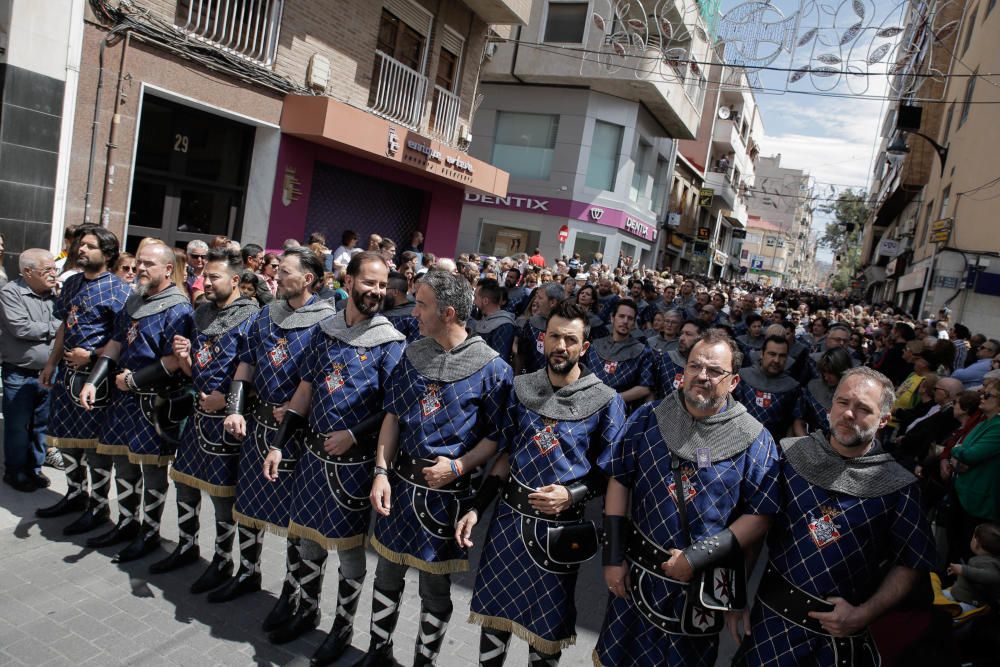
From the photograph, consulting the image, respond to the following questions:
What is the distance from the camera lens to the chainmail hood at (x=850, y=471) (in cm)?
271

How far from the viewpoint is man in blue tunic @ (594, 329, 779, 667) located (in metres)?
2.82

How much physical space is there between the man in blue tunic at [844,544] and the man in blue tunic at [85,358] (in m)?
4.35

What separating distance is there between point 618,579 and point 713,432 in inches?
29.7

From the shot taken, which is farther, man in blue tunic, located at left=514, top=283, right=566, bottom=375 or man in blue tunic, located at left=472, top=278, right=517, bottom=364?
man in blue tunic, located at left=514, top=283, right=566, bottom=375

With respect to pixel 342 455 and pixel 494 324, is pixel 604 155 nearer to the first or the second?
pixel 494 324

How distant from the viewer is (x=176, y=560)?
4.54 metres

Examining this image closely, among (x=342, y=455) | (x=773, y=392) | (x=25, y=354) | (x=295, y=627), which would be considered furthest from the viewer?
(x=773, y=392)

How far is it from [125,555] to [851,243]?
6572cm

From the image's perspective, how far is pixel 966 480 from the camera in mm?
5000

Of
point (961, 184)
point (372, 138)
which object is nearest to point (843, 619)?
point (372, 138)

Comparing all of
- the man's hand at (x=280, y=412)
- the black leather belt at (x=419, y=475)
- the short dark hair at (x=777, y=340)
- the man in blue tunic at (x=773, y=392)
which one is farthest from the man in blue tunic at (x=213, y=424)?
the short dark hair at (x=777, y=340)

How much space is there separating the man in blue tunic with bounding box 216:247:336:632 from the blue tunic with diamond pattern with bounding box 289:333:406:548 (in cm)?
27

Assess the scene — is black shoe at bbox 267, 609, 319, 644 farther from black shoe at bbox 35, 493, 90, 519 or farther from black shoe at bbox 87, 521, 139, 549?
black shoe at bbox 35, 493, 90, 519

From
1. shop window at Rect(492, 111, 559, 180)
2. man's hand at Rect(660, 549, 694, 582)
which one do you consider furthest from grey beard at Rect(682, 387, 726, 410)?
shop window at Rect(492, 111, 559, 180)
